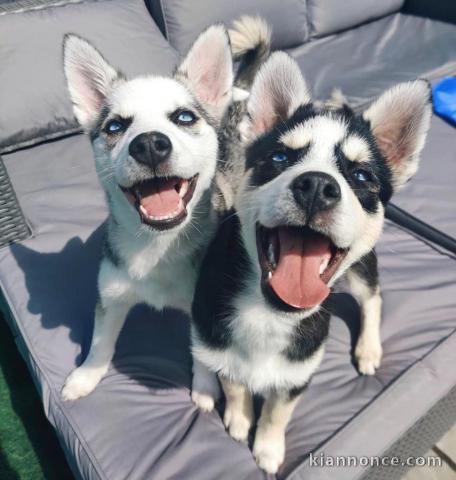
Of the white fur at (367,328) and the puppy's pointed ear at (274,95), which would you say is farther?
the white fur at (367,328)

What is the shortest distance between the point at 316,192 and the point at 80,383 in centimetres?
136

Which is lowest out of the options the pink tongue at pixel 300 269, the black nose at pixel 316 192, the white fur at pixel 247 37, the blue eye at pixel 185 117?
the pink tongue at pixel 300 269

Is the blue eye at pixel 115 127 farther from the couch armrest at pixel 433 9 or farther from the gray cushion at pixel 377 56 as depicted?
the couch armrest at pixel 433 9

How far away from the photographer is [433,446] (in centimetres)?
221

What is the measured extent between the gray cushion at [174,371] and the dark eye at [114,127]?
3.01 feet

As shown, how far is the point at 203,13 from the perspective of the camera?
379cm

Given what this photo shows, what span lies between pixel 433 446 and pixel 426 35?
4.09 metres

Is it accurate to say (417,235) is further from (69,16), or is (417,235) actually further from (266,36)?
(69,16)

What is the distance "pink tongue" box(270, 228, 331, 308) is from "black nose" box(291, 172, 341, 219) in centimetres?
17

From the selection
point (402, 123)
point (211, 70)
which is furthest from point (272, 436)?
point (211, 70)

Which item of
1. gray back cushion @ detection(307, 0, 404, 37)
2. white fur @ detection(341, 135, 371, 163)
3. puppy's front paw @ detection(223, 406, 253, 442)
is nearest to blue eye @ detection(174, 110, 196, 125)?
white fur @ detection(341, 135, 371, 163)

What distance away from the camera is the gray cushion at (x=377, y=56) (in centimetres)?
393

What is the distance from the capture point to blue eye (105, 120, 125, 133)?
175 centimetres

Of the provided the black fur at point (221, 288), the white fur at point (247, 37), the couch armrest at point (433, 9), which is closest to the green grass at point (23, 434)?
the black fur at point (221, 288)
